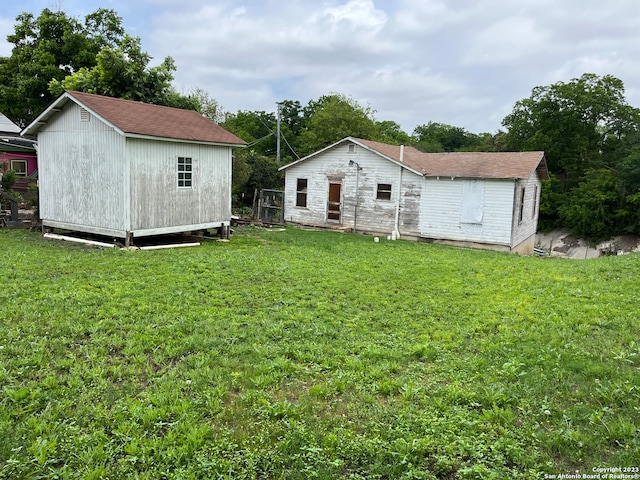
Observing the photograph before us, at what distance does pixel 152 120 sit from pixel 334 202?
382 inches

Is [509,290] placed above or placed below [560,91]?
below

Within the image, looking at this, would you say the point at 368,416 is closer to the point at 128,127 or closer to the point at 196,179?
the point at 128,127

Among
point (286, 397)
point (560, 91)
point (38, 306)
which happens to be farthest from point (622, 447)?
point (560, 91)

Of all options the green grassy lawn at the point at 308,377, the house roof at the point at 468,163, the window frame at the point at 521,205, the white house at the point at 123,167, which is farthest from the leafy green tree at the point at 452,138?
the green grassy lawn at the point at 308,377

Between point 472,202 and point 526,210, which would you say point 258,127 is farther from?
point 472,202

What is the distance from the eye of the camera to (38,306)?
640cm

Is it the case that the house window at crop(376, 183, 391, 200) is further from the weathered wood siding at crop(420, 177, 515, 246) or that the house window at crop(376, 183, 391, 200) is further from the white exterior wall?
the white exterior wall

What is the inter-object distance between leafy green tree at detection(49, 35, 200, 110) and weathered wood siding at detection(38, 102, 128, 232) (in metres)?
8.04

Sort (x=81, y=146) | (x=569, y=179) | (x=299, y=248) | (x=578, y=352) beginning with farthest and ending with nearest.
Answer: (x=569, y=179) → (x=299, y=248) → (x=81, y=146) → (x=578, y=352)

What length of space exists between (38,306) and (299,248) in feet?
26.0

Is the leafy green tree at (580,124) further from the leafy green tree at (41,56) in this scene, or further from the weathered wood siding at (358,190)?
the leafy green tree at (41,56)

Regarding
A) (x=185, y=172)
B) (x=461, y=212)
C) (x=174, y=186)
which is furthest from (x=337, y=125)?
(x=174, y=186)

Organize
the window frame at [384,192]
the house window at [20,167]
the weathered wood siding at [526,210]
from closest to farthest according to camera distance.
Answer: the weathered wood siding at [526,210], the window frame at [384,192], the house window at [20,167]

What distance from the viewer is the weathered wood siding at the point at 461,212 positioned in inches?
679
